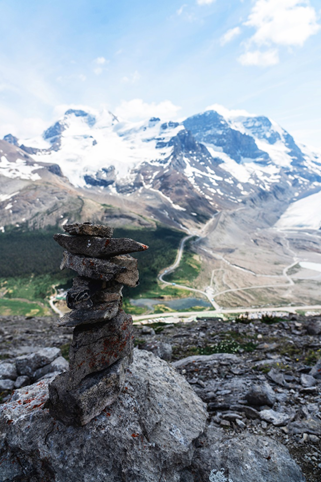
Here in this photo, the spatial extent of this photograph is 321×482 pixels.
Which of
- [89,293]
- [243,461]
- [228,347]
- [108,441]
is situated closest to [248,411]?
[243,461]

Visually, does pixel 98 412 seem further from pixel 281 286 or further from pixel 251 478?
pixel 281 286

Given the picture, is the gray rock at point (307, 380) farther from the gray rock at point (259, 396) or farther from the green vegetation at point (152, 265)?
the green vegetation at point (152, 265)

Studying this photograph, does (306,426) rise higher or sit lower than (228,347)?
higher

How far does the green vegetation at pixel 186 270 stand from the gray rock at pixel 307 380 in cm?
12330

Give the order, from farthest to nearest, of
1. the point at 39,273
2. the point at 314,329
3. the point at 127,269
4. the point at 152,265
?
the point at 152,265, the point at 39,273, the point at 314,329, the point at 127,269

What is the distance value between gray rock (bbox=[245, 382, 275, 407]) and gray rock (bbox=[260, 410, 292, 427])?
67cm

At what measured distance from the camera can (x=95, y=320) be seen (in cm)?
981

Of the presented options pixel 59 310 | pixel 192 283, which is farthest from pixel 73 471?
pixel 192 283

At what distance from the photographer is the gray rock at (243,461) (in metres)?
8.35

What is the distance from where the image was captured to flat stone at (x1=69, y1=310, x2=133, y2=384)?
378 inches

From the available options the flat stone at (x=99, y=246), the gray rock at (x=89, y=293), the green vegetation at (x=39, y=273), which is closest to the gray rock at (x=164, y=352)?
the gray rock at (x=89, y=293)

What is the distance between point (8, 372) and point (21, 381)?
69.1 inches

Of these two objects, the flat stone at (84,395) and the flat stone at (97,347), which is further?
the flat stone at (97,347)

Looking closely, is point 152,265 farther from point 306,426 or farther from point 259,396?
point 306,426
